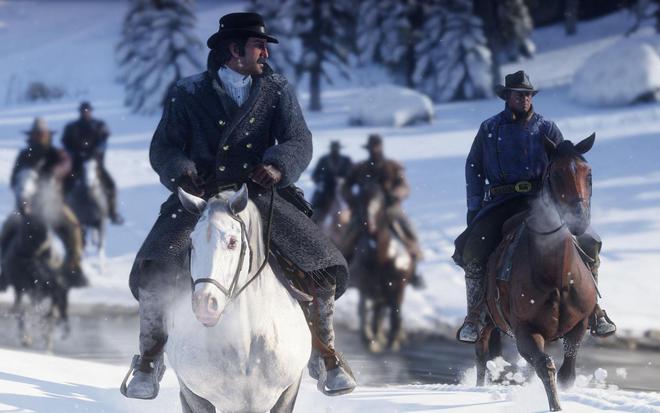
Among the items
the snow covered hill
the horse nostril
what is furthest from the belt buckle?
the snow covered hill

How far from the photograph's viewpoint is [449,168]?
29.9m

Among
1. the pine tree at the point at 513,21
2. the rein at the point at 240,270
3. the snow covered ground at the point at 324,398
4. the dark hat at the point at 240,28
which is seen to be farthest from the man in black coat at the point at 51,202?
the pine tree at the point at 513,21

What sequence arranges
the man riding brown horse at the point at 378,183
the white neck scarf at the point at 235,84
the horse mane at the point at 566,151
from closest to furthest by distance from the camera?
1. the white neck scarf at the point at 235,84
2. the horse mane at the point at 566,151
3. the man riding brown horse at the point at 378,183

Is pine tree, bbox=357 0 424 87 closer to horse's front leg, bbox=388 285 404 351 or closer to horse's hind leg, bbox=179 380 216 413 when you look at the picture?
horse's front leg, bbox=388 285 404 351

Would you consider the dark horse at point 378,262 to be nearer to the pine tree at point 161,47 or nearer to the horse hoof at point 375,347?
the horse hoof at point 375,347

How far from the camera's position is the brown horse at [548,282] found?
28.8ft

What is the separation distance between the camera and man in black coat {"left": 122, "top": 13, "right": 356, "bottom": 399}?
692cm

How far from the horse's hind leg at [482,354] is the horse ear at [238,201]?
490 centimetres

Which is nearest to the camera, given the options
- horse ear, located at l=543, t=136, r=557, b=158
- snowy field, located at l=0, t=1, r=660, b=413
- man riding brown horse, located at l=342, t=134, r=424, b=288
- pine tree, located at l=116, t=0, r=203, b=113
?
horse ear, located at l=543, t=136, r=557, b=158

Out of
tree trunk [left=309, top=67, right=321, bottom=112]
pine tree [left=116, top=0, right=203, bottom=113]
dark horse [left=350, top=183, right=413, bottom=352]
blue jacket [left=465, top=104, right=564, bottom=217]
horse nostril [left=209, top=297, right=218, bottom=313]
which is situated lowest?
tree trunk [left=309, top=67, right=321, bottom=112]

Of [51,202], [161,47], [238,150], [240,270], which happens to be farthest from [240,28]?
[161,47]

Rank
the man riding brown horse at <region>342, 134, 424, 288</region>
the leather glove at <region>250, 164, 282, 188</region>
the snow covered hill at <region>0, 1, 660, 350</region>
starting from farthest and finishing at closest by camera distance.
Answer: the snow covered hill at <region>0, 1, 660, 350</region> → the man riding brown horse at <region>342, 134, 424, 288</region> → the leather glove at <region>250, 164, 282, 188</region>

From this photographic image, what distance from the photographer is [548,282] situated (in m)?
9.16

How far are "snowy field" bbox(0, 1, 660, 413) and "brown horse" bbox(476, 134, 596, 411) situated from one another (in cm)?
53
